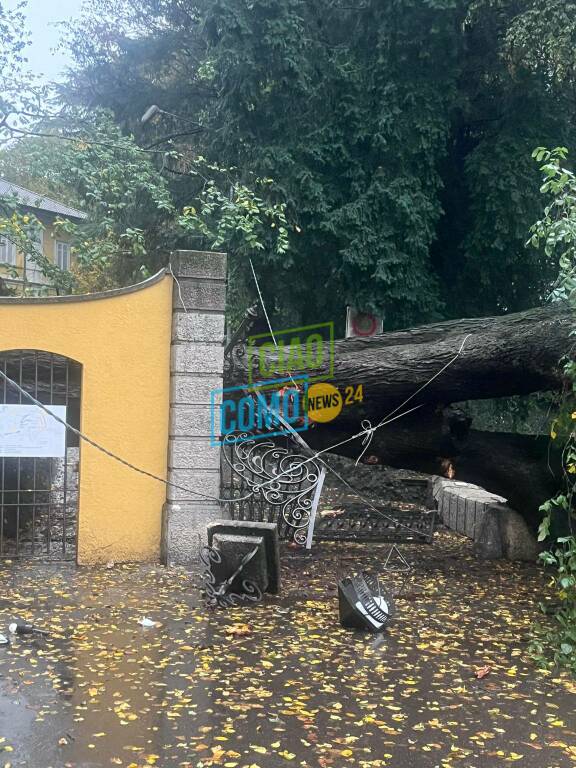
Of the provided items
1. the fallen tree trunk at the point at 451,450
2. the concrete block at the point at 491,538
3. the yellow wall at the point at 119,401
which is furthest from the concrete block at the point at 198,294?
the concrete block at the point at 491,538

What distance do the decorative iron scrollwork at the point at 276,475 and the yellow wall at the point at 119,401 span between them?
29.8 inches

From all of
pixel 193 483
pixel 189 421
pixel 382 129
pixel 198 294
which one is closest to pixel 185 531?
pixel 193 483

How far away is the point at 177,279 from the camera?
752cm

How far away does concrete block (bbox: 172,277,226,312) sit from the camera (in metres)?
7.52

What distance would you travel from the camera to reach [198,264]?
24.7ft

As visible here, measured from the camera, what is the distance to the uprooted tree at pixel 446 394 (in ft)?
25.4

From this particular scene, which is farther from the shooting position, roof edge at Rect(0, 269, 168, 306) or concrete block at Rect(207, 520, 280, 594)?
roof edge at Rect(0, 269, 168, 306)

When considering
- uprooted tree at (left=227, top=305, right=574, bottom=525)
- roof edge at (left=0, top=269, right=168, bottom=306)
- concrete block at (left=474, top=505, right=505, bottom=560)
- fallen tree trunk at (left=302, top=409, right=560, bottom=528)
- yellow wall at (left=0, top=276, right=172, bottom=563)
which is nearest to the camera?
roof edge at (left=0, top=269, right=168, bottom=306)

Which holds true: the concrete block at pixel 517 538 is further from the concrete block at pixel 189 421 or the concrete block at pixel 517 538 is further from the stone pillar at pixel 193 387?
the concrete block at pixel 189 421

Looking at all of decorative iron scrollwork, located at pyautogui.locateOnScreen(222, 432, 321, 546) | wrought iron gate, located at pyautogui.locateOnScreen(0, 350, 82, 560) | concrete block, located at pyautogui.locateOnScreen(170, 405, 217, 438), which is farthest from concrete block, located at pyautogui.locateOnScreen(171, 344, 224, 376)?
wrought iron gate, located at pyautogui.locateOnScreen(0, 350, 82, 560)

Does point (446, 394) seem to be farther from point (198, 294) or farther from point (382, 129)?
point (382, 129)

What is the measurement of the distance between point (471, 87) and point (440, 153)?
149 cm

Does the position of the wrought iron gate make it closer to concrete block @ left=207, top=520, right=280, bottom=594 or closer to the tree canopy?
concrete block @ left=207, top=520, right=280, bottom=594

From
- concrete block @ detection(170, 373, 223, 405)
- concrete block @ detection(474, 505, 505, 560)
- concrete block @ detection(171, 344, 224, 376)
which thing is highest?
concrete block @ detection(171, 344, 224, 376)
